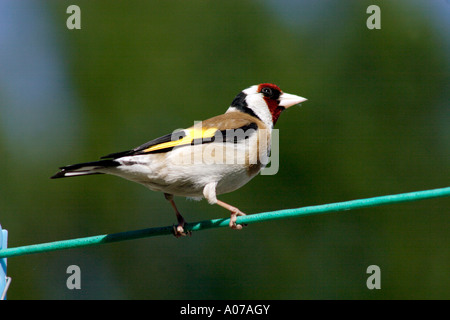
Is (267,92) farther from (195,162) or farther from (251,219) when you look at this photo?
(251,219)

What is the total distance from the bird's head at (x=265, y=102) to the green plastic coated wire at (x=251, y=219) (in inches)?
79.6

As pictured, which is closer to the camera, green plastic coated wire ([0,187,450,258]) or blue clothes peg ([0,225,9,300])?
green plastic coated wire ([0,187,450,258])

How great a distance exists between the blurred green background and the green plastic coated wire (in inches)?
223

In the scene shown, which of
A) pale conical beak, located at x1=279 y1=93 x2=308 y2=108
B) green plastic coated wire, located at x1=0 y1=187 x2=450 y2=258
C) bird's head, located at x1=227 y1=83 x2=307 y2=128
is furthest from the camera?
pale conical beak, located at x1=279 y1=93 x2=308 y2=108

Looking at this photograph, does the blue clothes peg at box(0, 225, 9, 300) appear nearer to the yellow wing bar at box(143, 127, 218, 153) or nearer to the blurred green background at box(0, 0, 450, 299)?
the yellow wing bar at box(143, 127, 218, 153)

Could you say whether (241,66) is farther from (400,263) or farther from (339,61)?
(400,263)

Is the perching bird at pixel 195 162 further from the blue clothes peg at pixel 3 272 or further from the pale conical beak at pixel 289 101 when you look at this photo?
the pale conical beak at pixel 289 101

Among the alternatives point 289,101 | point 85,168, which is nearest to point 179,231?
point 85,168

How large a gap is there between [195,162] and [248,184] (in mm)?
5129

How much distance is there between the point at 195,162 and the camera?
17.8ft

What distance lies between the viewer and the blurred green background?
1072 centimetres

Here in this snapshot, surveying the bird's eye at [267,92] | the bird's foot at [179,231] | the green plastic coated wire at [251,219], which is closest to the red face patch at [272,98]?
the bird's eye at [267,92]

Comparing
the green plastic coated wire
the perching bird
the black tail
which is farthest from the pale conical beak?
the green plastic coated wire

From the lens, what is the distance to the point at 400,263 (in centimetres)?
1080
